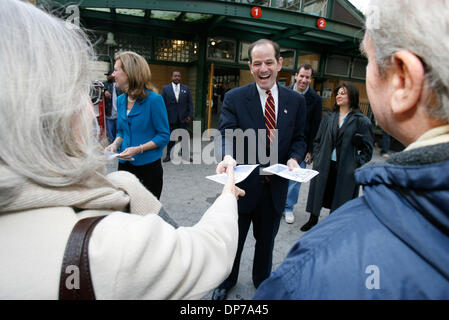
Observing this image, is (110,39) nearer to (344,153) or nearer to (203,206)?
(203,206)

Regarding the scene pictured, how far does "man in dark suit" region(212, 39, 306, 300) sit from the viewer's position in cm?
218

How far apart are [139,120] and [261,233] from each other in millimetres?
1624

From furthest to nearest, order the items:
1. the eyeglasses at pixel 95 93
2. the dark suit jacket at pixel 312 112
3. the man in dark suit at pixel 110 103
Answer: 1. the man in dark suit at pixel 110 103
2. the dark suit jacket at pixel 312 112
3. the eyeglasses at pixel 95 93

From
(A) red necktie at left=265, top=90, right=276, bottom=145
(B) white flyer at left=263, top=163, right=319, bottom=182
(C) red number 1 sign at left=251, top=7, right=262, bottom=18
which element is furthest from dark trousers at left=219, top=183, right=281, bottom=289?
(C) red number 1 sign at left=251, top=7, right=262, bottom=18

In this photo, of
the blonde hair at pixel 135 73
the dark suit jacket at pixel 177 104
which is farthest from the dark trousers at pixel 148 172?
the dark suit jacket at pixel 177 104

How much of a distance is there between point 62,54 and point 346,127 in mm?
3058

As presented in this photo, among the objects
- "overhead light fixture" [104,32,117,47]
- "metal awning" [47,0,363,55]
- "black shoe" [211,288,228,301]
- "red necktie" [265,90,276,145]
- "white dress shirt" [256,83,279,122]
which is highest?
"metal awning" [47,0,363,55]

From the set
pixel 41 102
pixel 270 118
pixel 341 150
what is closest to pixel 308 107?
pixel 341 150

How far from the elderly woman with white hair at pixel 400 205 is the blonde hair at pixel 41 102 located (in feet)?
2.25

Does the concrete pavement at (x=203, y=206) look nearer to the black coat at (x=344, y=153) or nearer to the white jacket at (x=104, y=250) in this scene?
the black coat at (x=344, y=153)

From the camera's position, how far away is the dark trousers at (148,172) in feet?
8.82

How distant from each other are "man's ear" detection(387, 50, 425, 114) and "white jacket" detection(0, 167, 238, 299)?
668mm

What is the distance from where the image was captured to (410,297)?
0.54 m

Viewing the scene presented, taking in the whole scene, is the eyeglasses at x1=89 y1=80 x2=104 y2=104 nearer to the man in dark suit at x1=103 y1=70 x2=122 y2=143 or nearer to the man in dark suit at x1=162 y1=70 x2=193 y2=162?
the man in dark suit at x1=103 y1=70 x2=122 y2=143
